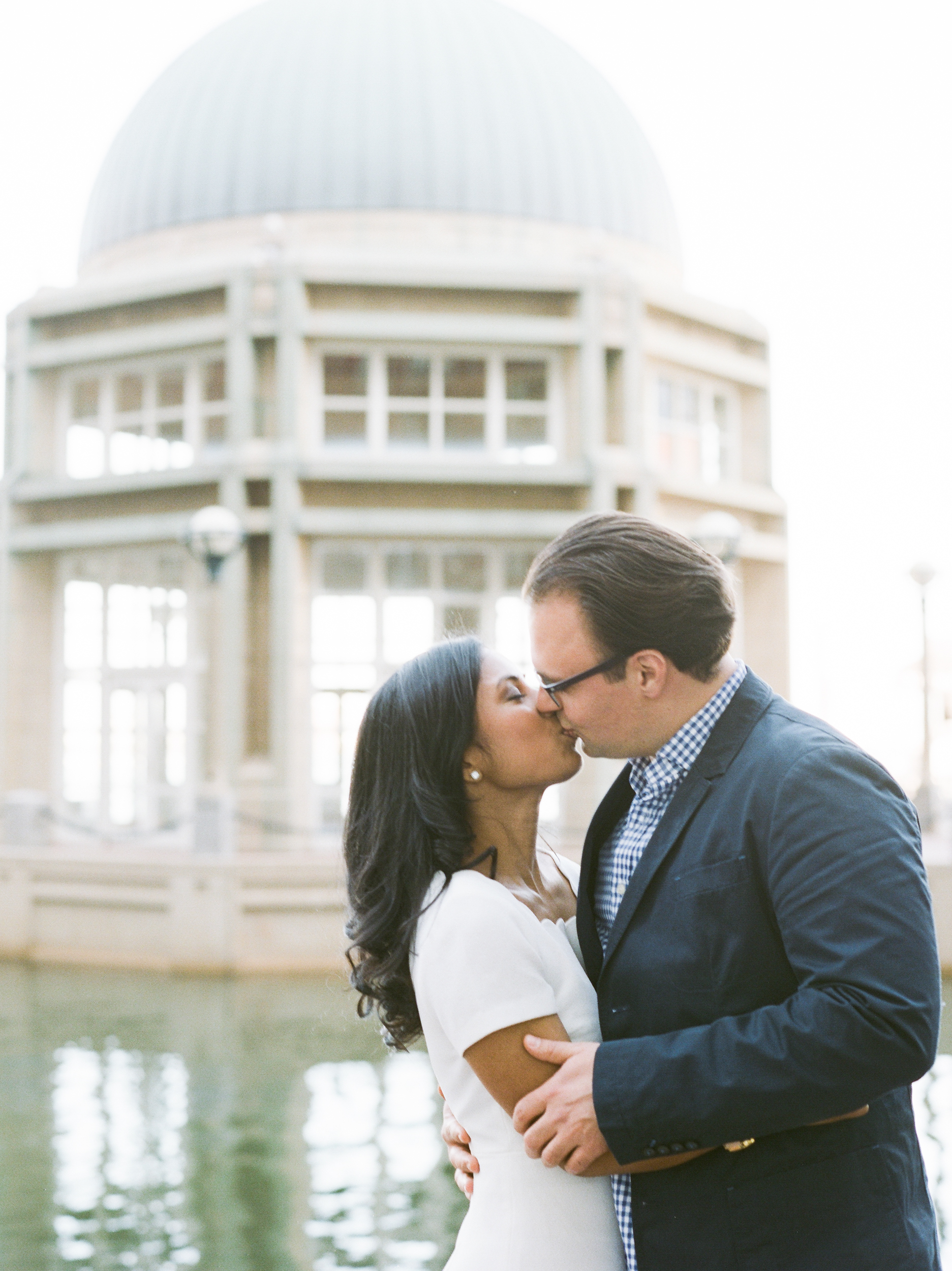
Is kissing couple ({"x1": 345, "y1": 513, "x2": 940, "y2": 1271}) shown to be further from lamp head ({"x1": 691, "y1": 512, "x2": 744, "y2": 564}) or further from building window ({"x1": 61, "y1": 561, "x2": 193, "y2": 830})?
building window ({"x1": 61, "y1": 561, "x2": 193, "y2": 830})

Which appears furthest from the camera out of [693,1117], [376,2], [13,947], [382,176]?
[376,2]

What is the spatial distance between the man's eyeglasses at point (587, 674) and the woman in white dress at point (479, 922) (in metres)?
0.15

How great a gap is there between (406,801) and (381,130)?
22260 millimetres

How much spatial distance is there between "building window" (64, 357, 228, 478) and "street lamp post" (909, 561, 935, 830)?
1009cm

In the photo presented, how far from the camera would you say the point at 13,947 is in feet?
47.8

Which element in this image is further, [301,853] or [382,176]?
[382,176]

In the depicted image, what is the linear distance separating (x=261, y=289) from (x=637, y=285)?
18.0 feet

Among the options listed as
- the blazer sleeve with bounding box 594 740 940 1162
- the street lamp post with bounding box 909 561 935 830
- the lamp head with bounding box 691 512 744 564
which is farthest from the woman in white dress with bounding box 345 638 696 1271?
the street lamp post with bounding box 909 561 935 830

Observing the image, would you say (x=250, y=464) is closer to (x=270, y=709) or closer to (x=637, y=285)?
(x=270, y=709)

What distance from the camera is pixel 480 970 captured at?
2.32 m

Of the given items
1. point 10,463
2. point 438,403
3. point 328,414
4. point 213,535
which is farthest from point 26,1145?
point 10,463

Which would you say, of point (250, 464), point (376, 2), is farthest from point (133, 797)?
point (376, 2)

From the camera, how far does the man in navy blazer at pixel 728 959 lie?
1988 millimetres

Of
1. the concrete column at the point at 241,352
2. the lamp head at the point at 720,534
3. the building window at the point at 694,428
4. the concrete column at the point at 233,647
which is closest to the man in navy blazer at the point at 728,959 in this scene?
the lamp head at the point at 720,534
